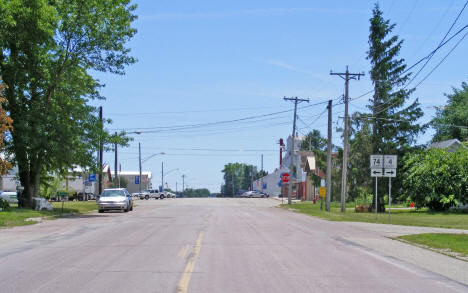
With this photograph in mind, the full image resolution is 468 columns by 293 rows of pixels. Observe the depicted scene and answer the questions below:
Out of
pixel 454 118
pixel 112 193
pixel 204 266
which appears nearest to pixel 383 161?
pixel 204 266

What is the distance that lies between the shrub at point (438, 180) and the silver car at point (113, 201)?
21472 mm

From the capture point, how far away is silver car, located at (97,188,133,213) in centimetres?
3566

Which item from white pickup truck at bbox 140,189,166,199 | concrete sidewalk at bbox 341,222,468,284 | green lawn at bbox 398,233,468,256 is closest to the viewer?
concrete sidewalk at bbox 341,222,468,284

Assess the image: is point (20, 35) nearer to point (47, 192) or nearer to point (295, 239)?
point (295, 239)

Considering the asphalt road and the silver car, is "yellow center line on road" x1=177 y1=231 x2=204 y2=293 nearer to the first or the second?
the asphalt road

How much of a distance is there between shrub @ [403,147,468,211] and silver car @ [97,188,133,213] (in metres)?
21.5

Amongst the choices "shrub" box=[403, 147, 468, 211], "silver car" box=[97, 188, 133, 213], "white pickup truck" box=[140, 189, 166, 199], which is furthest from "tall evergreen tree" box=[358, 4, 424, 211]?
"white pickup truck" box=[140, 189, 166, 199]

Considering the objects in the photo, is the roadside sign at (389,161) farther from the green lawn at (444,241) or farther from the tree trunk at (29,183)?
the tree trunk at (29,183)

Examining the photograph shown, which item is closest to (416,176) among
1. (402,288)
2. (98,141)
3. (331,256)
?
(98,141)

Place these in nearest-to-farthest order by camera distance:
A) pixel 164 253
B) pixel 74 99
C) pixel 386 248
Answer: pixel 164 253
pixel 386 248
pixel 74 99

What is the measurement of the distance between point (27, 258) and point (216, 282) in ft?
16.8

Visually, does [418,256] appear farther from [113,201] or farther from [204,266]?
[113,201]

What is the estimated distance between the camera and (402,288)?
345 inches

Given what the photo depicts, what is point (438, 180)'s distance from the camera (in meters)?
39.7
